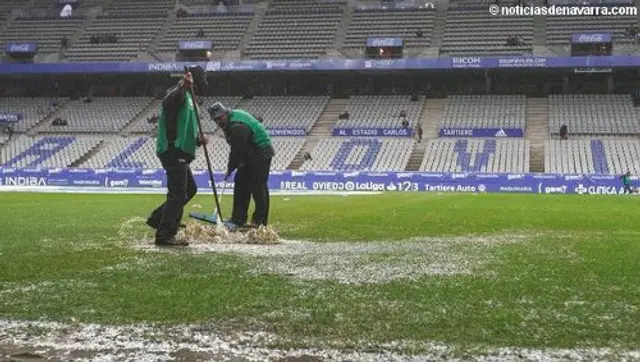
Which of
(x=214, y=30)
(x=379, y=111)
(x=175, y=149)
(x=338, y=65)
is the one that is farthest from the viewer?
(x=214, y=30)

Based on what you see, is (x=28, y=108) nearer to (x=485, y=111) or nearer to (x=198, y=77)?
(x=485, y=111)

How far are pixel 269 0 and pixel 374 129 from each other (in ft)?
64.6

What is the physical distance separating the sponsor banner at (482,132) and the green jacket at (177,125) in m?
38.6

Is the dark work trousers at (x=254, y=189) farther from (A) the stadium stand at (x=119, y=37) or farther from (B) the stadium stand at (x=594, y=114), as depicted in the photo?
(A) the stadium stand at (x=119, y=37)

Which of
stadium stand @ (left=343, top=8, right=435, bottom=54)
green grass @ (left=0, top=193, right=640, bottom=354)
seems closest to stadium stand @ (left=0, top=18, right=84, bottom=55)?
stadium stand @ (left=343, top=8, right=435, bottom=54)

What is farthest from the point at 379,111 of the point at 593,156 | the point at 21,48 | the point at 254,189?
the point at 254,189

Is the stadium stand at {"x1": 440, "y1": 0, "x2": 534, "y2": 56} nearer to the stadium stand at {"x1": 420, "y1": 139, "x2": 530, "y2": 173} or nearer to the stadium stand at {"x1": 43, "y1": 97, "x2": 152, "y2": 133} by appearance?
the stadium stand at {"x1": 420, "y1": 139, "x2": 530, "y2": 173}

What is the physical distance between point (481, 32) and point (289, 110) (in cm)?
1547

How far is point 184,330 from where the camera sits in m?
4.33

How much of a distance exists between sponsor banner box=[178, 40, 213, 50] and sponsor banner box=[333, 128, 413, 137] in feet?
45.5

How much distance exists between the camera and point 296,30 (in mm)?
56312

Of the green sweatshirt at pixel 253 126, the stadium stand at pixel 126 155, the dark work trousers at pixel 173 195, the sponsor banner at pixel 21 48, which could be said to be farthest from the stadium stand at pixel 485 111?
the dark work trousers at pixel 173 195

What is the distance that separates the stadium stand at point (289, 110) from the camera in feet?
166

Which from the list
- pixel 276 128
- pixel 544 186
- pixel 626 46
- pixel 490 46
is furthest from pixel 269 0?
pixel 544 186
